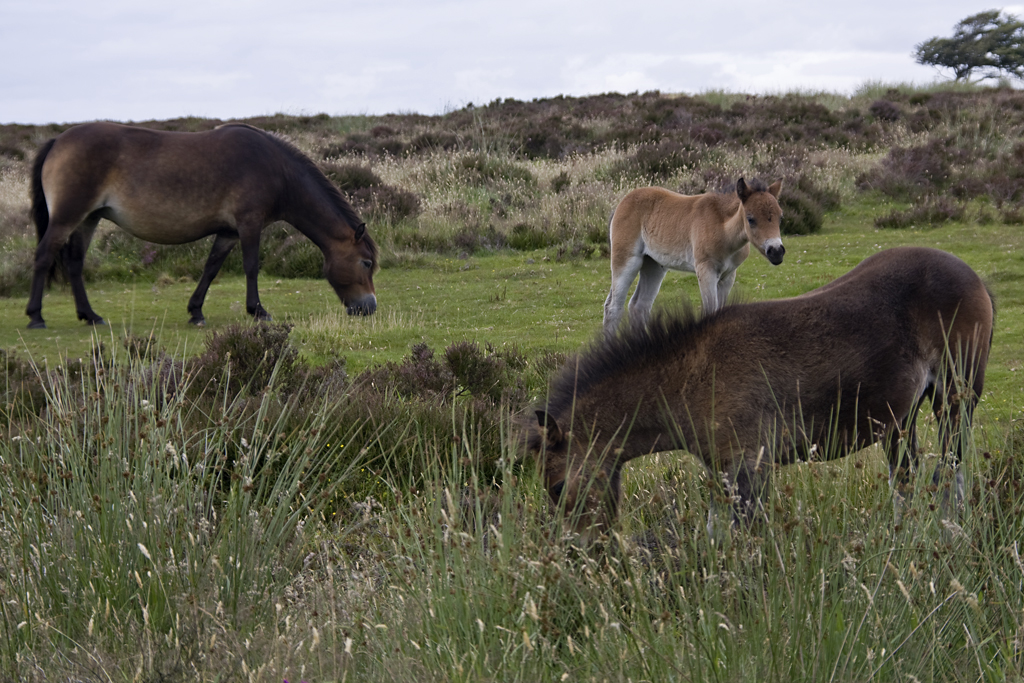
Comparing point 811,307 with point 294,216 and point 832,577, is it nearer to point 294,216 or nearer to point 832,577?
point 832,577

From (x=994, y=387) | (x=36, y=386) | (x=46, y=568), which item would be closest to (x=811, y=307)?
(x=46, y=568)

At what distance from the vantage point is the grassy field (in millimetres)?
2559

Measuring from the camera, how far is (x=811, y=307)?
4.01m

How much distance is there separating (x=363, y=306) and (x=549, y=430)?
819 cm

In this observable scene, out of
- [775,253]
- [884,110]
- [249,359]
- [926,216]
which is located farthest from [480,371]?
[884,110]

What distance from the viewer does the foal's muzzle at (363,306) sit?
11.4 m

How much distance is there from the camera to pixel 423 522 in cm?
342

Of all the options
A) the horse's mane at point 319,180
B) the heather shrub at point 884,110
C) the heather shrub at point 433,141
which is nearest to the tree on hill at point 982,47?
the heather shrub at point 884,110

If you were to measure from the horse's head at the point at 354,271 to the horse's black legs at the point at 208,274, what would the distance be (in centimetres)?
148

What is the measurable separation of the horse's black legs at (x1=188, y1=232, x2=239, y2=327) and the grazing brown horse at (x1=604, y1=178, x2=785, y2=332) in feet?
16.9

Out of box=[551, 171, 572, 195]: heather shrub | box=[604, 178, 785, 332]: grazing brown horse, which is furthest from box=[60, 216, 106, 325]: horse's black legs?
box=[551, 171, 572, 195]: heather shrub

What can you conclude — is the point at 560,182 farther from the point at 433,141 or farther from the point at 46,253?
the point at 46,253

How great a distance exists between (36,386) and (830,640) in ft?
21.4

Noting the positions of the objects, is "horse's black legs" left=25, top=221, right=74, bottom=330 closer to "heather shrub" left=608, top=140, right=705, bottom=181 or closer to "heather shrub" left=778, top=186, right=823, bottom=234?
"heather shrub" left=778, top=186, right=823, bottom=234
